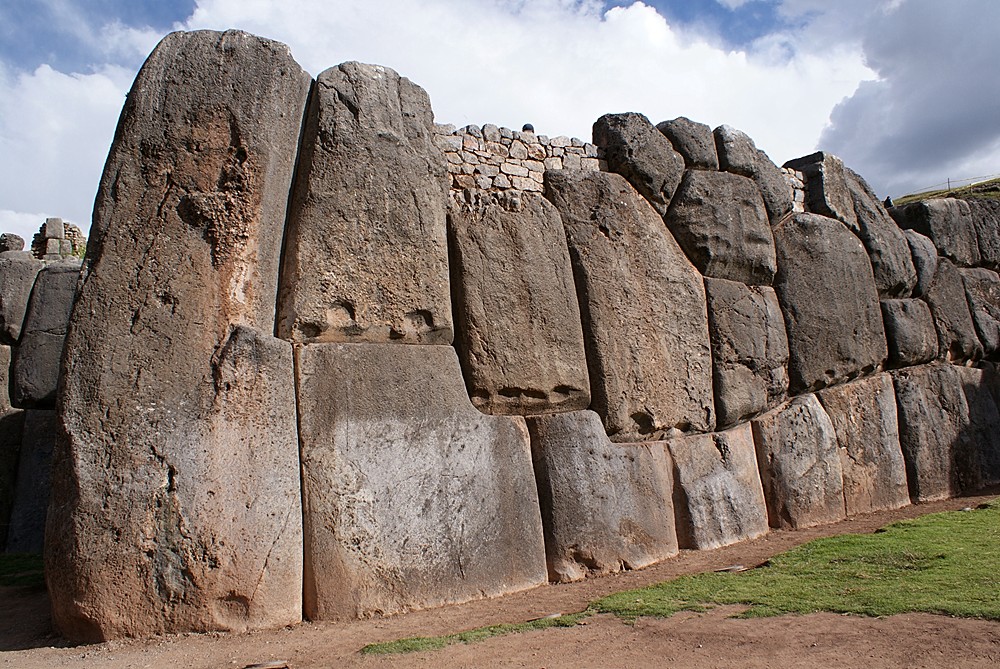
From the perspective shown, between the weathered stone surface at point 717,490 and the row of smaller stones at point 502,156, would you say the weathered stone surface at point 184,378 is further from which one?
the weathered stone surface at point 717,490

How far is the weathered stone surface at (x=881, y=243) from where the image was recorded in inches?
385

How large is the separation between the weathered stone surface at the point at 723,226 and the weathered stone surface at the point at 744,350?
17cm

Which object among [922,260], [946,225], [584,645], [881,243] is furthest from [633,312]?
[946,225]

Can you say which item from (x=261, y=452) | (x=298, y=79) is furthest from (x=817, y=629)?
(x=298, y=79)

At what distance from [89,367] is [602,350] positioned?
389 centimetres

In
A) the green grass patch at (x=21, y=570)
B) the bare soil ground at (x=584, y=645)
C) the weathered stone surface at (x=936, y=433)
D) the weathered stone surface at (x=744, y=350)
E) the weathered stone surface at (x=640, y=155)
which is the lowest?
the bare soil ground at (x=584, y=645)

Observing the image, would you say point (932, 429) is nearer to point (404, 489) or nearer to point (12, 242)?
point (404, 489)

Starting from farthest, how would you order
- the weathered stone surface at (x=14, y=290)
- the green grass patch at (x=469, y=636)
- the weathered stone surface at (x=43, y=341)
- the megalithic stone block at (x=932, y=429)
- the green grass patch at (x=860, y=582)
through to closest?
1. the megalithic stone block at (x=932, y=429)
2. the weathered stone surface at (x=14, y=290)
3. the weathered stone surface at (x=43, y=341)
4. the green grass patch at (x=860, y=582)
5. the green grass patch at (x=469, y=636)

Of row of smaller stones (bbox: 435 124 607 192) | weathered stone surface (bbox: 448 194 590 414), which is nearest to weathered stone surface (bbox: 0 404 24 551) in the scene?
weathered stone surface (bbox: 448 194 590 414)

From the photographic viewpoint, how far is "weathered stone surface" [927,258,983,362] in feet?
34.2

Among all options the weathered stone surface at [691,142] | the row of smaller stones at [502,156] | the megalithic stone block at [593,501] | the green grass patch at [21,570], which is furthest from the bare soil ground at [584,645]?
the weathered stone surface at [691,142]

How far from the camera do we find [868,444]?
8906 mm

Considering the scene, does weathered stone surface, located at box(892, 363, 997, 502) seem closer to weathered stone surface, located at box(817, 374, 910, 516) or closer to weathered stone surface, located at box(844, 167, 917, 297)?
weathered stone surface, located at box(817, 374, 910, 516)

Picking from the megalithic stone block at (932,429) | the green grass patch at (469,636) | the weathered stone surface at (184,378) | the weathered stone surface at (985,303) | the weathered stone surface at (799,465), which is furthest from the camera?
the weathered stone surface at (985,303)
